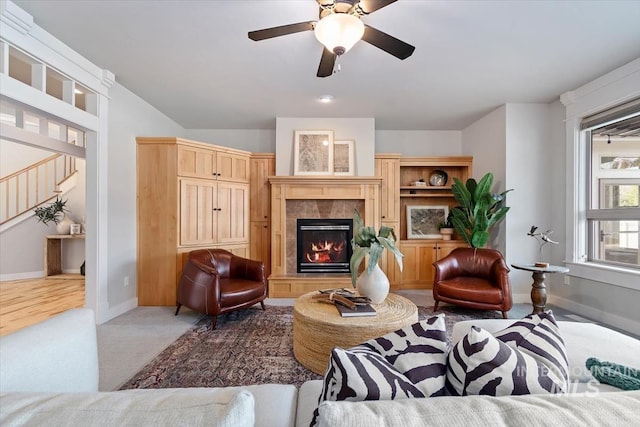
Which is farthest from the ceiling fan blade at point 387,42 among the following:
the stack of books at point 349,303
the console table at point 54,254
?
the console table at point 54,254

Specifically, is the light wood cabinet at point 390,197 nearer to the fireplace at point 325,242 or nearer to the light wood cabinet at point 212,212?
the fireplace at point 325,242

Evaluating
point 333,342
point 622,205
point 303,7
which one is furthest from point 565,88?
point 333,342

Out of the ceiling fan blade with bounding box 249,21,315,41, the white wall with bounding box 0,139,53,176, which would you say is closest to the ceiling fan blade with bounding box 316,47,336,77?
the ceiling fan blade with bounding box 249,21,315,41

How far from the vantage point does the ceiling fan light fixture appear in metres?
1.74

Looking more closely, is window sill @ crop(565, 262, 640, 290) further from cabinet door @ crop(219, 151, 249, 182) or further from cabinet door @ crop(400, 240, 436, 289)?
cabinet door @ crop(219, 151, 249, 182)

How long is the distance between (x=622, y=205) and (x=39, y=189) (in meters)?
9.26

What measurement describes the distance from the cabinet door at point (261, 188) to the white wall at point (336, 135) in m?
0.25

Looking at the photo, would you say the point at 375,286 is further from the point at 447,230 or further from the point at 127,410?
the point at 447,230

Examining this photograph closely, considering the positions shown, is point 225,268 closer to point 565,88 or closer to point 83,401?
point 83,401

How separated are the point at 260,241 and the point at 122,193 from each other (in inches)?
81.3

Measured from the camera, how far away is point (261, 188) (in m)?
4.75

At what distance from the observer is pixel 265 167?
15.6 ft

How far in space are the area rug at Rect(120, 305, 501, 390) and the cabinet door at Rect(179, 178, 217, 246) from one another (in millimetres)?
1167

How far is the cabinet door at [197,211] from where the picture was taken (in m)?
3.84
